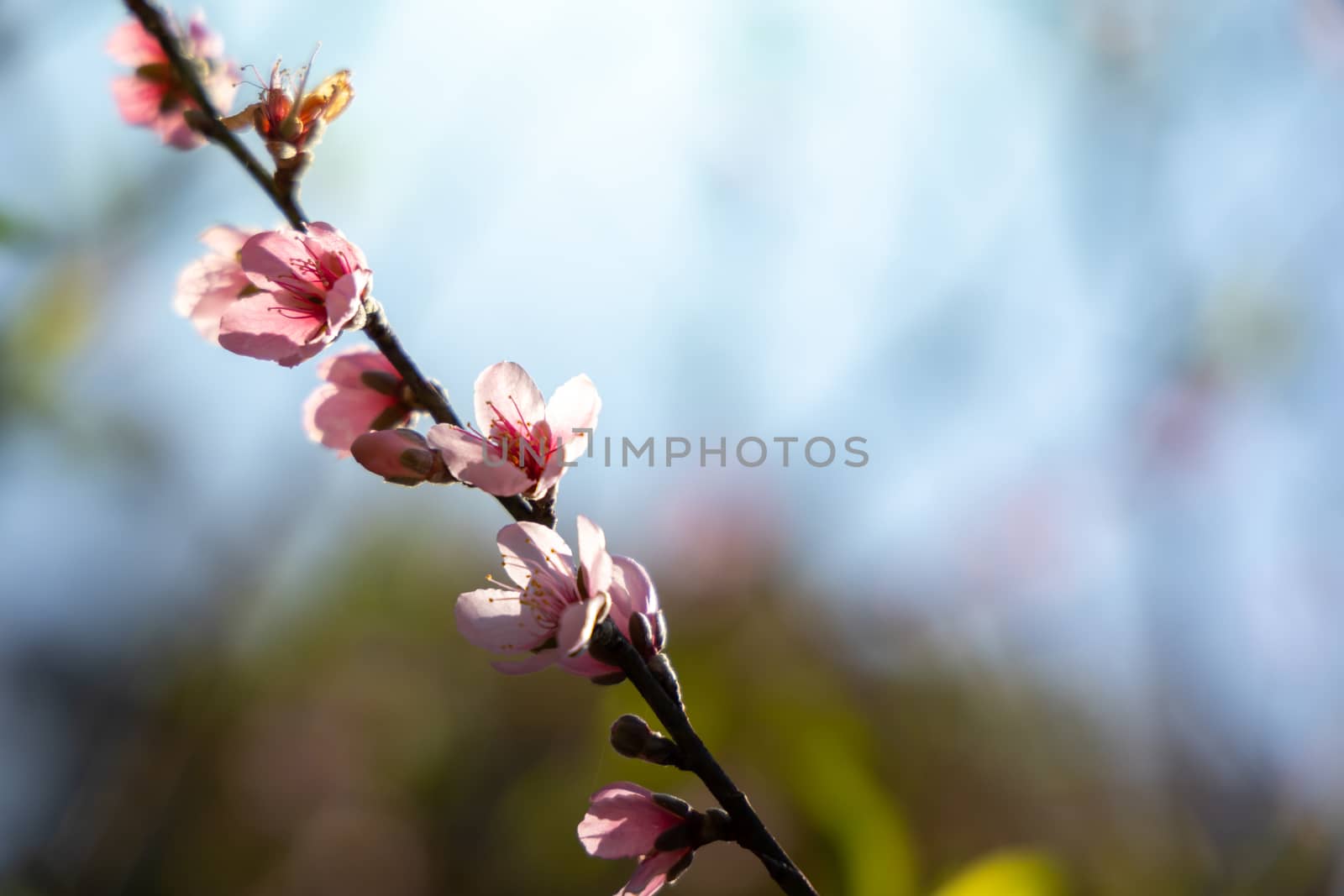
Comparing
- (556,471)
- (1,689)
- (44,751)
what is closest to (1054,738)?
(556,471)

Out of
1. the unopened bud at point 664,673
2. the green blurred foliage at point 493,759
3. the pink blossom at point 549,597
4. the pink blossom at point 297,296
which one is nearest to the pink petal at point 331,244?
the pink blossom at point 297,296

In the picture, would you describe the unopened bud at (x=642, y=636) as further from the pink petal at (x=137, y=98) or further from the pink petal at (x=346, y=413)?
the pink petal at (x=137, y=98)

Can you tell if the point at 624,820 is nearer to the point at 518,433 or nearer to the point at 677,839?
the point at 677,839

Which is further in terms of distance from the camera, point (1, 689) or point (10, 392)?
point (1, 689)

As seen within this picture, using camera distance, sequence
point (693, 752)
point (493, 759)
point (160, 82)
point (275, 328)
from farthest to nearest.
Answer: point (493, 759), point (160, 82), point (275, 328), point (693, 752)

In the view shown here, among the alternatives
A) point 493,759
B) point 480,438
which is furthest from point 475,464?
point 493,759

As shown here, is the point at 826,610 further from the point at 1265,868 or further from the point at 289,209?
the point at 289,209

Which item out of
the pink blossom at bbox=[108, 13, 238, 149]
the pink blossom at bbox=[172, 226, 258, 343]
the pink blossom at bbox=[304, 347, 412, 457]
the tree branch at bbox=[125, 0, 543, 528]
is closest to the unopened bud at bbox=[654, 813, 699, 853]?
the tree branch at bbox=[125, 0, 543, 528]
